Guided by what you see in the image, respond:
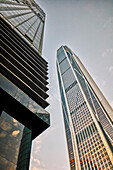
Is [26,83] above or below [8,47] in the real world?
below

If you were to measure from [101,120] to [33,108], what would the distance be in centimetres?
9979

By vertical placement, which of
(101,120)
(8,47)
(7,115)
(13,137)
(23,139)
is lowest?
(101,120)

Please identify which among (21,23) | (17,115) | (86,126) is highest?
(21,23)

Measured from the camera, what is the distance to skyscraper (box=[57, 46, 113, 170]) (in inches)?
3366

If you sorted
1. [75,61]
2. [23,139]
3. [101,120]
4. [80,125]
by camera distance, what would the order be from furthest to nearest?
[75,61]
[80,125]
[101,120]
[23,139]

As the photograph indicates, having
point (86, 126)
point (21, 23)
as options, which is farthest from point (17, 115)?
point (86, 126)

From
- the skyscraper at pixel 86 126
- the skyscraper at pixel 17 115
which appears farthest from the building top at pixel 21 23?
the skyscraper at pixel 86 126

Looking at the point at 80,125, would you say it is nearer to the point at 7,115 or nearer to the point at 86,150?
the point at 86,150

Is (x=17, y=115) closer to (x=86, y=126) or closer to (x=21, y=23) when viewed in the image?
(x=21, y=23)

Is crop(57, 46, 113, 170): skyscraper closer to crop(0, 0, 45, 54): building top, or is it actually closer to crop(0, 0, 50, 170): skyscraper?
crop(0, 0, 45, 54): building top

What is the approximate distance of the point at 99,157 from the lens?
8388 centimetres

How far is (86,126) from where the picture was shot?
10931cm

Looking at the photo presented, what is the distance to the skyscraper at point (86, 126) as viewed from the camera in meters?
85.5

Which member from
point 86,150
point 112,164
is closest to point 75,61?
point 86,150
